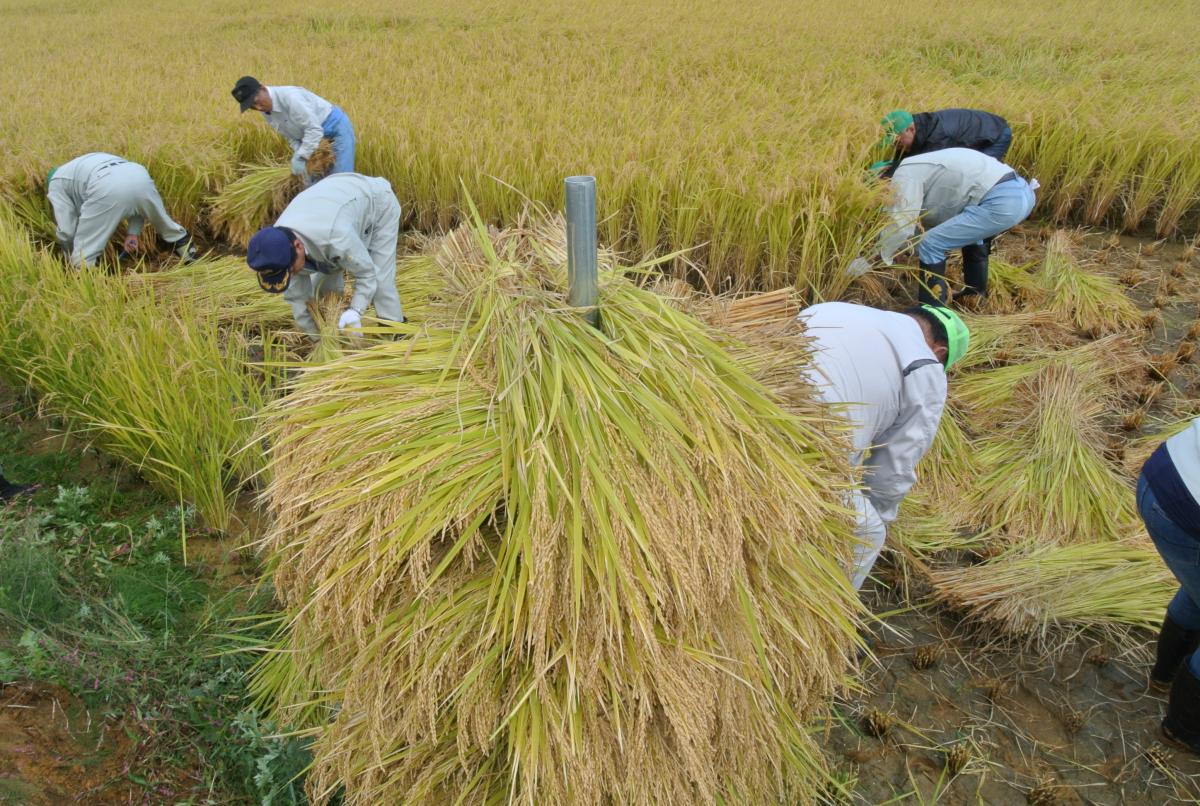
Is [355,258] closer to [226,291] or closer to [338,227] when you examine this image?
[338,227]

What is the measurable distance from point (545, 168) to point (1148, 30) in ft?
24.0

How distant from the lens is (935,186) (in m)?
3.49

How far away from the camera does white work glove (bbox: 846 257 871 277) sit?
3418 millimetres

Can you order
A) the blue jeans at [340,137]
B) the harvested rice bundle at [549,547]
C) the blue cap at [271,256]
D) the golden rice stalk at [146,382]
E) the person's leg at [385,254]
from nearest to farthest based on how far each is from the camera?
the harvested rice bundle at [549,547], the golden rice stalk at [146,382], the blue cap at [271,256], the person's leg at [385,254], the blue jeans at [340,137]

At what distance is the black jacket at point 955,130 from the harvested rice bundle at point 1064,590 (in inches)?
92.2

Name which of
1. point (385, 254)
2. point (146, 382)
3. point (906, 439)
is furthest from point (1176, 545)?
point (385, 254)

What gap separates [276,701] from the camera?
1816 millimetres

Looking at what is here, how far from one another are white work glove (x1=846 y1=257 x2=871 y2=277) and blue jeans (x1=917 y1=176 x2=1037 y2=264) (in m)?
0.32

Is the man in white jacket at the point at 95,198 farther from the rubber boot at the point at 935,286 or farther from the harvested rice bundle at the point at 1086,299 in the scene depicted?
the harvested rice bundle at the point at 1086,299

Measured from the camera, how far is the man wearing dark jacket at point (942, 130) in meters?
3.65

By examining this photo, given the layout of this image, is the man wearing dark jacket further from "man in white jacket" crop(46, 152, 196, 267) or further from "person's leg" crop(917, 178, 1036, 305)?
"man in white jacket" crop(46, 152, 196, 267)

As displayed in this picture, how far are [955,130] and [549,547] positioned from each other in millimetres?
3691

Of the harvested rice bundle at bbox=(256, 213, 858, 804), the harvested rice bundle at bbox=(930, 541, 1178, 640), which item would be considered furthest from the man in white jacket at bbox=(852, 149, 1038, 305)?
the harvested rice bundle at bbox=(256, 213, 858, 804)

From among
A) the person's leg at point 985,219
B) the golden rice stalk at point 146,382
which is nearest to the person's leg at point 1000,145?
the person's leg at point 985,219
